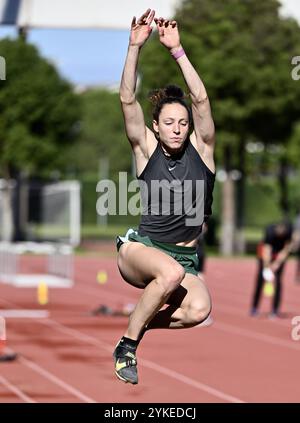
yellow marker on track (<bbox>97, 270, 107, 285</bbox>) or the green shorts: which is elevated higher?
the green shorts

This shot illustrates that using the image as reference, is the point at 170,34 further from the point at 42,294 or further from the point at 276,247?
the point at 42,294

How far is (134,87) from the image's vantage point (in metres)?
6.51

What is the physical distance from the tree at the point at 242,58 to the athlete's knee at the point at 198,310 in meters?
30.5

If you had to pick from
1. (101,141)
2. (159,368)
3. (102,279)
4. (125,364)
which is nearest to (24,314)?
(159,368)

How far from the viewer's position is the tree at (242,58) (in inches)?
1494

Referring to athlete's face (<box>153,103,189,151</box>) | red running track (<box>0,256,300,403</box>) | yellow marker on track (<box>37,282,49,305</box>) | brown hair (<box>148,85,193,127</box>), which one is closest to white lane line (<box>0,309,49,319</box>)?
red running track (<box>0,256,300,403</box>)

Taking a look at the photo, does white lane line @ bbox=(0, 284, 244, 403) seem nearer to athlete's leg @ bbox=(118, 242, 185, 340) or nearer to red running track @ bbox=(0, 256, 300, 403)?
red running track @ bbox=(0, 256, 300, 403)

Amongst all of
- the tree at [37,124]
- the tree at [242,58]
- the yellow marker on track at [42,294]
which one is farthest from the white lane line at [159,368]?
the tree at [242,58]

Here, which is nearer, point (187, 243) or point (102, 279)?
point (187, 243)

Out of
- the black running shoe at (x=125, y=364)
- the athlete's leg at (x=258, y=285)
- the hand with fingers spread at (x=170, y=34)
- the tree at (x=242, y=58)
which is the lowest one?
the athlete's leg at (x=258, y=285)

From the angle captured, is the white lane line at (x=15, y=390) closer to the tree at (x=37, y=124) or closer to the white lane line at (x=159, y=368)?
the white lane line at (x=159, y=368)

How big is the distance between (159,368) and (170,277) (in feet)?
31.4

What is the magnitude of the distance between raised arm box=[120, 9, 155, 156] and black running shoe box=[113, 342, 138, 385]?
1055 millimetres

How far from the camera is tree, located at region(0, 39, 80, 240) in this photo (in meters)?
27.9
